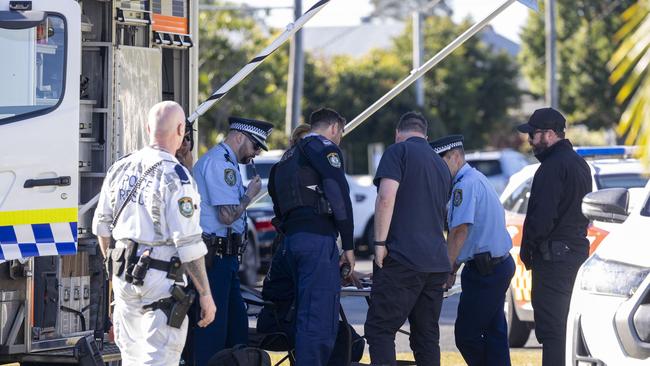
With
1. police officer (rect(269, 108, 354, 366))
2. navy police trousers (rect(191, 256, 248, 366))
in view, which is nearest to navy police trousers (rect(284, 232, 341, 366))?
police officer (rect(269, 108, 354, 366))

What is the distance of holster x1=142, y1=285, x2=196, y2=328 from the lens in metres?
5.94

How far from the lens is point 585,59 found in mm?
43562

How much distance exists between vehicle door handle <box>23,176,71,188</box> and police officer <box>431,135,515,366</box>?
8.32 feet

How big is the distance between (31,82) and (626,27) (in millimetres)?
4038

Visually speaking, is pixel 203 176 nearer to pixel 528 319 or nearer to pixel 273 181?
pixel 273 181

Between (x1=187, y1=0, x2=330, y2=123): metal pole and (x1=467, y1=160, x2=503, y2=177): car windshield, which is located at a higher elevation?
(x1=187, y1=0, x2=330, y2=123): metal pole

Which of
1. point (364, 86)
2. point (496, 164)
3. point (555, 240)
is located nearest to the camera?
point (555, 240)

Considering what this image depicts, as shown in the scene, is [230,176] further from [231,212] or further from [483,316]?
[483,316]

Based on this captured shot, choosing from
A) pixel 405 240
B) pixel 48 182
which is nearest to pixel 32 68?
pixel 48 182

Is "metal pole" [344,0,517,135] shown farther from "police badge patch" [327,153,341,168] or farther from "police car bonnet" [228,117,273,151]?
"police badge patch" [327,153,341,168]

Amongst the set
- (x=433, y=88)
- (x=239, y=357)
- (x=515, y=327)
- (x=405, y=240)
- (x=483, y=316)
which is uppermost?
(x=433, y=88)

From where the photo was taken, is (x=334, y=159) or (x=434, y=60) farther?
(x=434, y=60)

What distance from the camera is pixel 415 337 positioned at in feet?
26.2

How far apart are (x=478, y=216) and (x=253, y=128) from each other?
1567 mm
